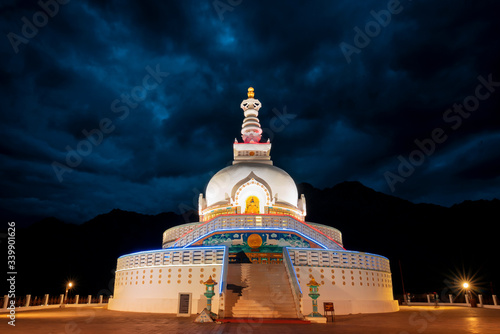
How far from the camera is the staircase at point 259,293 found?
13.7 m

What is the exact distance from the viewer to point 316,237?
72.1ft

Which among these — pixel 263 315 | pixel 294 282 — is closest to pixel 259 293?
pixel 263 315

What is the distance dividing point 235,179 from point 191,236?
358 inches

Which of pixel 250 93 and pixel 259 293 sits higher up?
pixel 250 93

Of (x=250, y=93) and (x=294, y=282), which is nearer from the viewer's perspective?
(x=294, y=282)

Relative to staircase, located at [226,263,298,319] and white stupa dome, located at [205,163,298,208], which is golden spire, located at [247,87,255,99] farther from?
staircase, located at [226,263,298,319]

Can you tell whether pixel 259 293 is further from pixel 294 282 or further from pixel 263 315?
pixel 294 282

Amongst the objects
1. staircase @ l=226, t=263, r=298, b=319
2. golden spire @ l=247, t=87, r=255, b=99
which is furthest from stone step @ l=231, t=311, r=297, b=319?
golden spire @ l=247, t=87, r=255, b=99

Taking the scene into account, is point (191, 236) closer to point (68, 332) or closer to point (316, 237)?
point (316, 237)

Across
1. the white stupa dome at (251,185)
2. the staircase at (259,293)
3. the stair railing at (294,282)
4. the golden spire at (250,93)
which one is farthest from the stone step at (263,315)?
the golden spire at (250,93)

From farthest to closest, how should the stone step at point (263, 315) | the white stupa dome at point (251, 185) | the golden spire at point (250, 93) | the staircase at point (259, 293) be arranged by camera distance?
1. the golden spire at point (250, 93)
2. the white stupa dome at point (251, 185)
3. the staircase at point (259, 293)
4. the stone step at point (263, 315)

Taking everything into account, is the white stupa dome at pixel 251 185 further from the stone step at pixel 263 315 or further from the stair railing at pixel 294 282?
the stone step at pixel 263 315

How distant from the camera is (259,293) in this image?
15.0m

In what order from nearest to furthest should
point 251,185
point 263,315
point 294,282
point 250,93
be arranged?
point 263,315 → point 294,282 → point 251,185 → point 250,93
